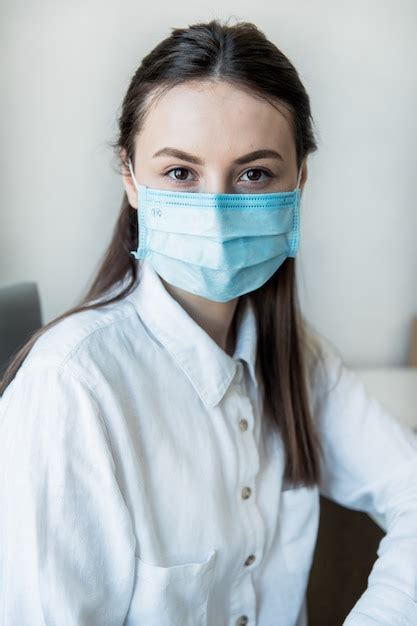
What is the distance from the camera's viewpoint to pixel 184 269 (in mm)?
809

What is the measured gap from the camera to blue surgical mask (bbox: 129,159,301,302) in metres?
0.76

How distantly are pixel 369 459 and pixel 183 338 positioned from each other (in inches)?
14.7

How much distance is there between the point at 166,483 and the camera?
77cm

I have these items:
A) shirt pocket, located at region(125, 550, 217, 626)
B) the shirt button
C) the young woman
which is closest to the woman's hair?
the young woman

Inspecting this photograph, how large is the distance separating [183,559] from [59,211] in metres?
0.58

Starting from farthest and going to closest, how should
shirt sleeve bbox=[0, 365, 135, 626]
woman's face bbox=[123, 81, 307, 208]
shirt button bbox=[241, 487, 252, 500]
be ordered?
shirt button bbox=[241, 487, 252, 500]
woman's face bbox=[123, 81, 307, 208]
shirt sleeve bbox=[0, 365, 135, 626]

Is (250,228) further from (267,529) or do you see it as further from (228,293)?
(267,529)

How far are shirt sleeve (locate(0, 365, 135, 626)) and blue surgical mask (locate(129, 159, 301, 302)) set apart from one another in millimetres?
213

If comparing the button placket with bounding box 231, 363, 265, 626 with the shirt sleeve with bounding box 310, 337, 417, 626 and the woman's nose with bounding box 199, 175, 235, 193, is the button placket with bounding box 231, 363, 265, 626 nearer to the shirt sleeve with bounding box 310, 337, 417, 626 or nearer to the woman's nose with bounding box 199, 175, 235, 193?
the shirt sleeve with bounding box 310, 337, 417, 626

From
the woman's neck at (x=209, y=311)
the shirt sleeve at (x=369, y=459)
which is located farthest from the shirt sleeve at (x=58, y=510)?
Result: the shirt sleeve at (x=369, y=459)

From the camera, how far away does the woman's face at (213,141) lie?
0.73 metres

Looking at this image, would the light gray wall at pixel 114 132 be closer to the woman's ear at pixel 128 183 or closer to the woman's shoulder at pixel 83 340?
the woman's ear at pixel 128 183

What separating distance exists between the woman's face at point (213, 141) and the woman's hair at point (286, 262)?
2cm

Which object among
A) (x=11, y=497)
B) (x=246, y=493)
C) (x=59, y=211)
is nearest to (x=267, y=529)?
(x=246, y=493)
